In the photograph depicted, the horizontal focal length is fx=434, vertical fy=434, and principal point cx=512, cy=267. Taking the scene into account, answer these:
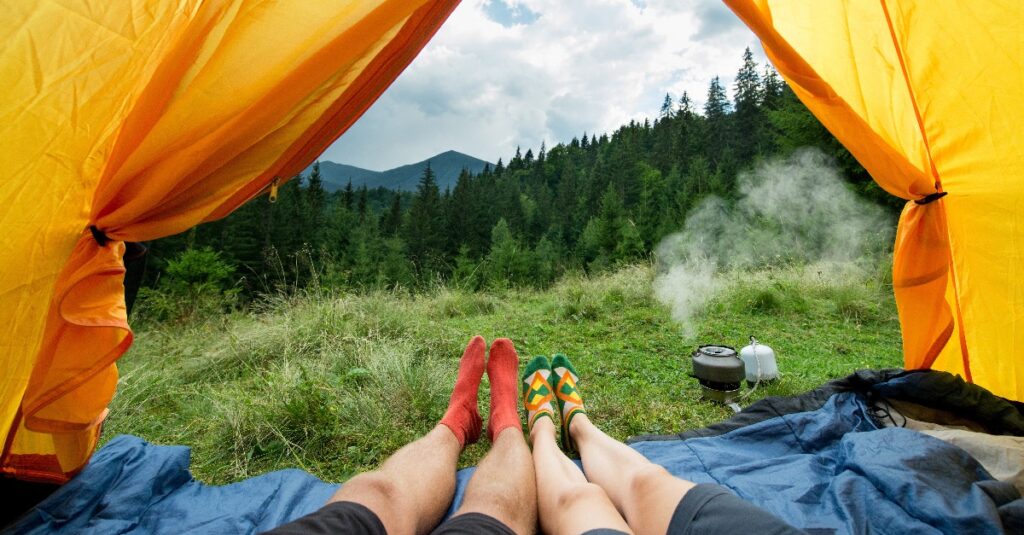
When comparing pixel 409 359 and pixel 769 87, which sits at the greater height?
pixel 769 87

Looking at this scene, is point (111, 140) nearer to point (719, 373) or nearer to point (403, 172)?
point (719, 373)

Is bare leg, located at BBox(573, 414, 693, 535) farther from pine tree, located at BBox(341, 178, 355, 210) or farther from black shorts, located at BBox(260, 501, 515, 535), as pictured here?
pine tree, located at BBox(341, 178, 355, 210)

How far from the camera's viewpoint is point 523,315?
4906 millimetres

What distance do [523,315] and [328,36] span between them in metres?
3.91

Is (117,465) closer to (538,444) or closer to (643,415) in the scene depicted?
(538,444)

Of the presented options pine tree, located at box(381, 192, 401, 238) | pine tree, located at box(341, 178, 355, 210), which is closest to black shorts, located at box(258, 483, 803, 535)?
pine tree, located at box(381, 192, 401, 238)

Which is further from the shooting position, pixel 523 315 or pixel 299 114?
pixel 523 315

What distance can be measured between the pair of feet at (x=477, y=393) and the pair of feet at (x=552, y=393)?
0.09 meters

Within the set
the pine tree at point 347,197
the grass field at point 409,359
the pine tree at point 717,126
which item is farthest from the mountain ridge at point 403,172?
the grass field at point 409,359

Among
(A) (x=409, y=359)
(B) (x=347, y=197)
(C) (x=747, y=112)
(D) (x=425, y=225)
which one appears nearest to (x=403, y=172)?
(B) (x=347, y=197)

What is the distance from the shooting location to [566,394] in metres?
2.07

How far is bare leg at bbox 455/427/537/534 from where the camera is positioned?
3.58 feet

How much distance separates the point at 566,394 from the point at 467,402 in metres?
0.48

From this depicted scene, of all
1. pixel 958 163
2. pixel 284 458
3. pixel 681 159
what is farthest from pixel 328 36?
pixel 681 159
